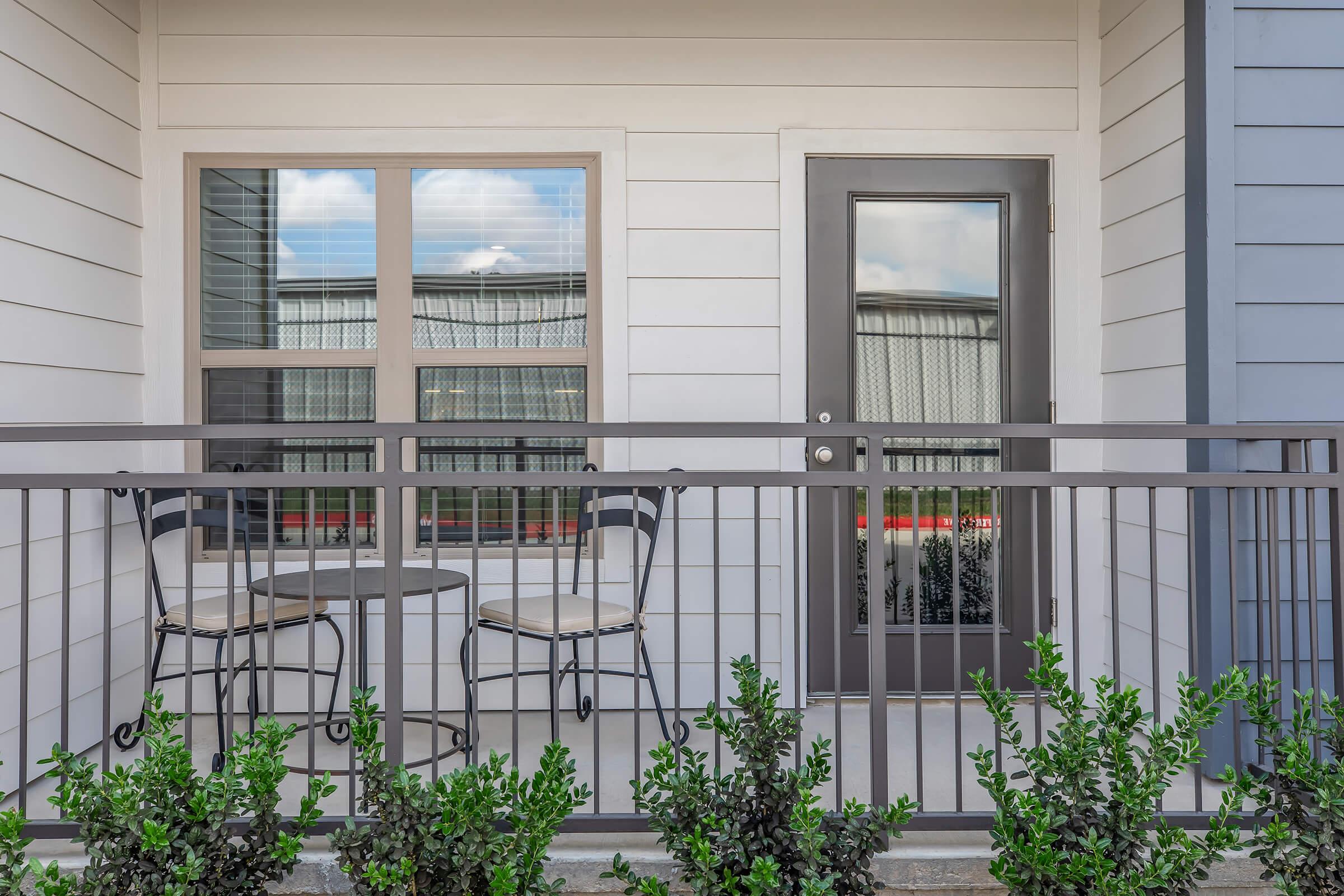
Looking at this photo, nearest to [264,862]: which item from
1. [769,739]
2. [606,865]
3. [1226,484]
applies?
[606,865]

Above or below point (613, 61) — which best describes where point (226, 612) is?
below

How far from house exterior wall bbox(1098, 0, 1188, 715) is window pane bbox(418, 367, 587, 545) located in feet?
5.85

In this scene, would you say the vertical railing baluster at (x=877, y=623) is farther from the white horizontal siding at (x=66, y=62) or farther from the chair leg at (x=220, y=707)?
the white horizontal siding at (x=66, y=62)

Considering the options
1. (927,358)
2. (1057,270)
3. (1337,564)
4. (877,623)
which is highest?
(1057,270)

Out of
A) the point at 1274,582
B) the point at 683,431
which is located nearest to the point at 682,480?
the point at 683,431

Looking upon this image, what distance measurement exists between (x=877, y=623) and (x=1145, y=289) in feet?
5.07

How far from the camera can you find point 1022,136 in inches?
121

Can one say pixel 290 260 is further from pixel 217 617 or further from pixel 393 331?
pixel 217 617

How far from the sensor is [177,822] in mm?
1812

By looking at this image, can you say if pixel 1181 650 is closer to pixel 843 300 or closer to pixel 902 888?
pixel 902 888

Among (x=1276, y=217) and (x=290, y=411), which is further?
(x=290, y=411)

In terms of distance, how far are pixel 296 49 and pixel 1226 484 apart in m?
3.07

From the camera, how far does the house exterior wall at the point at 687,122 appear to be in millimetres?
3041

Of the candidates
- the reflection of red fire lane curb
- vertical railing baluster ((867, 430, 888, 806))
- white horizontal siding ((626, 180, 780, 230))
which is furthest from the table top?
the reflection of red fire lane curb
